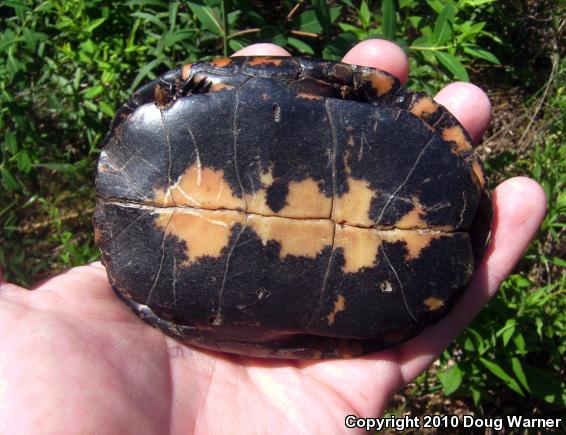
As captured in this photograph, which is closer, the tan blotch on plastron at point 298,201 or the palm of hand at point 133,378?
the palm of hand at point 133,378

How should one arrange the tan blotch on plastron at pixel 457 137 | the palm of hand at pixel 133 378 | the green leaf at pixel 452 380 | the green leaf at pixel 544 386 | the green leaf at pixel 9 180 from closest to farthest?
the palm of hand at pixel 133 378
the tan blotch on plastron at pixel 457 137
the green leaf at pixel 452 380
the green leaf at pixel 544 386
the green leaf at pixel 9 180

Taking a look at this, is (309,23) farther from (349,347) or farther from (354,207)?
(349,347)

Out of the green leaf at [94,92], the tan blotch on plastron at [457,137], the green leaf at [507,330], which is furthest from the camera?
the green leaf at [94,92]

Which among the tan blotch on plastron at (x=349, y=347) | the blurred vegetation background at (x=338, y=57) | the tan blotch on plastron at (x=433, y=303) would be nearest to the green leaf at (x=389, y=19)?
the blurred vegetation background at (x=338, y=57)

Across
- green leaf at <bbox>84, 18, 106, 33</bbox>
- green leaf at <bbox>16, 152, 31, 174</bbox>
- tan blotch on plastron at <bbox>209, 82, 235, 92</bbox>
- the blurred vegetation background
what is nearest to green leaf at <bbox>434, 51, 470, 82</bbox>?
the blurred vegetation background

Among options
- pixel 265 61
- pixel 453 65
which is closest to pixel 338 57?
pixel 453 65

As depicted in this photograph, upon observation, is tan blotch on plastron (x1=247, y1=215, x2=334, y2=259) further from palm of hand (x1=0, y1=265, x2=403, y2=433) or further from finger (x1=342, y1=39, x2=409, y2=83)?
finger (x1=342, y1=39, x2=409, y2=83)

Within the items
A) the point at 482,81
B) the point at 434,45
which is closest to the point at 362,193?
the point at 434,45

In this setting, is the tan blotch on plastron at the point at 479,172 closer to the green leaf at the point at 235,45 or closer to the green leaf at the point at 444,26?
the green leaf at the point at 444,26
